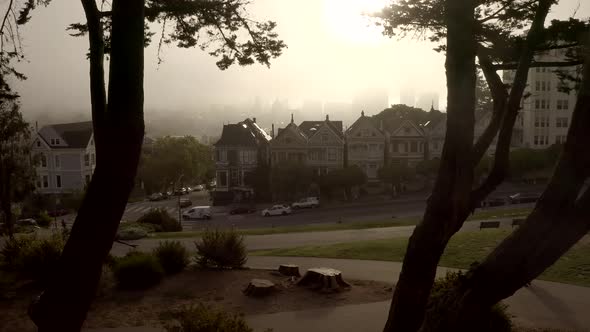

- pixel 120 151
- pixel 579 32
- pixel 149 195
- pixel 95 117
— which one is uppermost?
pixel 579 32

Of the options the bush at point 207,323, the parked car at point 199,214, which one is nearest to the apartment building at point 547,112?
the parked car at point 199,214

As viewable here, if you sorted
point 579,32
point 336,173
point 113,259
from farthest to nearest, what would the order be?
1. point 336,173
2. point 113,259
3. point 579,32

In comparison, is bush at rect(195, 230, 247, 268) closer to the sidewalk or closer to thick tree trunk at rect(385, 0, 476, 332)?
the sidewalk

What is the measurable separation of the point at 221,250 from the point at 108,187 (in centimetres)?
934

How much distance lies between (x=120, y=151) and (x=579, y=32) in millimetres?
6766

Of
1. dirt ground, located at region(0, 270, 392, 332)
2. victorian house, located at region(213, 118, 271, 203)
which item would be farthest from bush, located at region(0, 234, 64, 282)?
victorian house, located at region(213, 118, 271, 203)

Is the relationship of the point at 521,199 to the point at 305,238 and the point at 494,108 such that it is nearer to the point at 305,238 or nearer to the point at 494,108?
the point at 305,238

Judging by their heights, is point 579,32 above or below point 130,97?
above

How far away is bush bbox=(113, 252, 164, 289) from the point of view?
1287cm

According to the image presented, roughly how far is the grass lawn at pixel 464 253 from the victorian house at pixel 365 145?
132 feet

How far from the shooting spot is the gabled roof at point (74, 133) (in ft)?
202

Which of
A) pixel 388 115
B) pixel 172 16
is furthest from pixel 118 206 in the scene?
pixel 388 115

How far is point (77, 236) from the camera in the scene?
5.63 meters

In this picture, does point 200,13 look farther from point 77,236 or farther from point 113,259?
point 113,259
